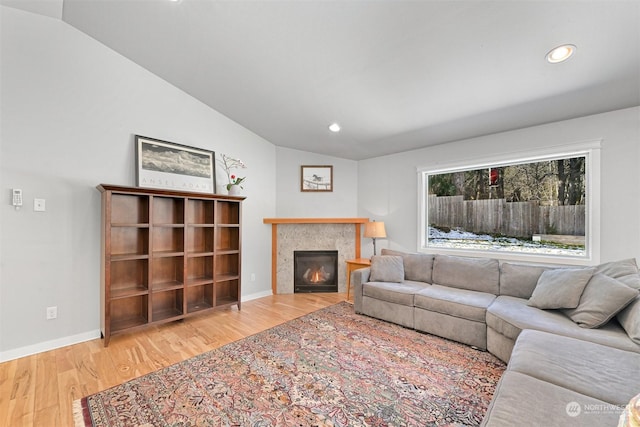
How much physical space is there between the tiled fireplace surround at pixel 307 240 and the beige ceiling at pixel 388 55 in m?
1.73

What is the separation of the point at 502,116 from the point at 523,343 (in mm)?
2398

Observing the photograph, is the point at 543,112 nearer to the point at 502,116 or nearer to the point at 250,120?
the point at 502,116

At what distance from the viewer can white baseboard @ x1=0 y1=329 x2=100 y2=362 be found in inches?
88.3

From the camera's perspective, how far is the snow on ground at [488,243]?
306 centimetres

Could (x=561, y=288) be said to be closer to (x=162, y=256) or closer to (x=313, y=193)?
(x=313, y=193)

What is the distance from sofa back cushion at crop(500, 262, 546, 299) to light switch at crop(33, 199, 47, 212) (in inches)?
187

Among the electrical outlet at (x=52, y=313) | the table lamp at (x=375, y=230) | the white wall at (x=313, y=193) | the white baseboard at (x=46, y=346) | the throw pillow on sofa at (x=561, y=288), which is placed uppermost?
the white wall at (x=313, y=193)

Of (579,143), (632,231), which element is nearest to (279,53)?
(579,143)

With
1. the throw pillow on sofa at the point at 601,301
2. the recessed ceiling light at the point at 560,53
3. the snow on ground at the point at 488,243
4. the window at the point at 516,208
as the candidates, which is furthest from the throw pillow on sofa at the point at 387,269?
the recessed ceiling light at the point at 560,53

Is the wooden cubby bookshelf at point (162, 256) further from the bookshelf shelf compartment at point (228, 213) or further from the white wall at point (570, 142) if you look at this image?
the white wall at point (570, 142)

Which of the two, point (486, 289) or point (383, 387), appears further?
point (486, 289)

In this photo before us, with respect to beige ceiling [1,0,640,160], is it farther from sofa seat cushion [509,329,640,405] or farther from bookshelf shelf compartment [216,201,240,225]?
sofa seat cushion [509,329,640,405]

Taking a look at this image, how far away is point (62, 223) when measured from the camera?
2.51 m

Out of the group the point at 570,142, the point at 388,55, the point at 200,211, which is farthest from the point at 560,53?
the point at 200,211
